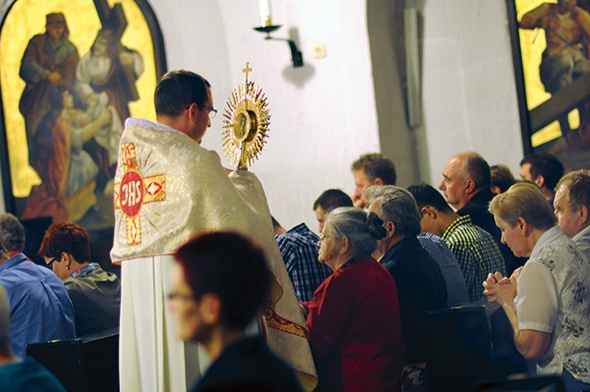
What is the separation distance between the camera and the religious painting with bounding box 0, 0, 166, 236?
9312 millimetres

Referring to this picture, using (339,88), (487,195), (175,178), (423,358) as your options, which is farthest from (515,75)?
(175,178)

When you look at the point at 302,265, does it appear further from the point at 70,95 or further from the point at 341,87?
the point at 70,95

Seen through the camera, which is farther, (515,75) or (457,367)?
(515,75)

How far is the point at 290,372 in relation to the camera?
249cm

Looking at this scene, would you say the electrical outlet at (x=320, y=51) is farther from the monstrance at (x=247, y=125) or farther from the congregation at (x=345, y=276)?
the monstrance at (x=247, y=125)

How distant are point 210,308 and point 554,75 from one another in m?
6.39

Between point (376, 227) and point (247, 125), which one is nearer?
point (247, 125)

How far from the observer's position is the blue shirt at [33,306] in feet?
19.0

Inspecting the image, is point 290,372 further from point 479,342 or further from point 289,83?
point 289,83

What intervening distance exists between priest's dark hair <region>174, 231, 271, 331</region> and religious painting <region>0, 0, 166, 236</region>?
7.12 metres

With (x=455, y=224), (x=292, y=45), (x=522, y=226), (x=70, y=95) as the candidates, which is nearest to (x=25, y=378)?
(x=522, y=226)

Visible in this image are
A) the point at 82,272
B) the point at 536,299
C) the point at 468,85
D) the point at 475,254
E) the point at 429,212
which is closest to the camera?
the point at 536,299

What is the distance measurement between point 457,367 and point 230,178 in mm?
1355

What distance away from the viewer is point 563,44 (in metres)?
8.18
